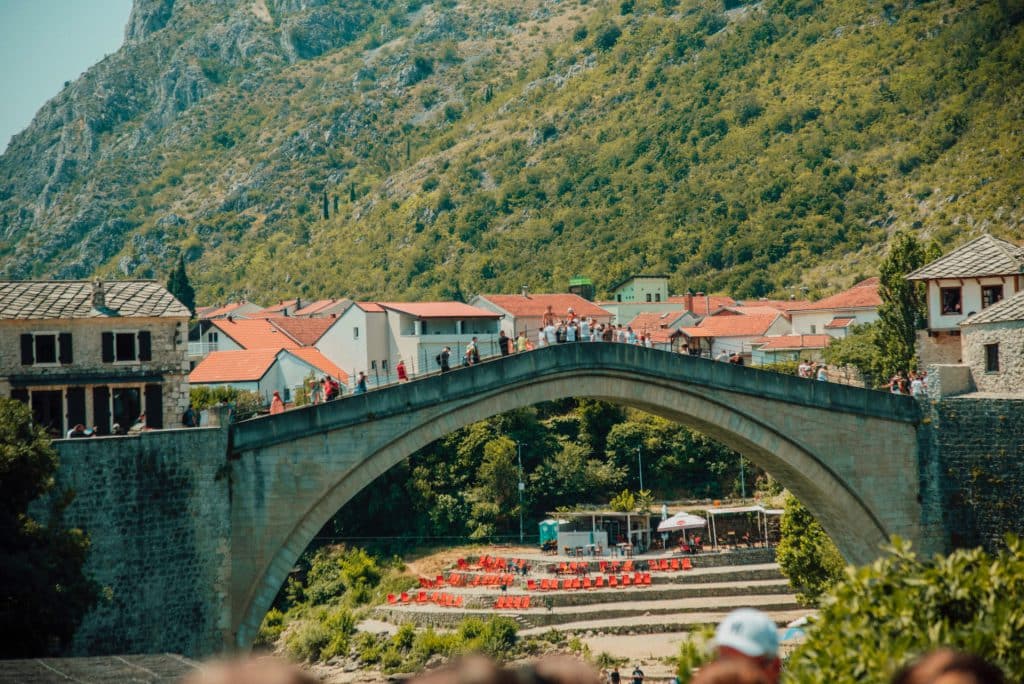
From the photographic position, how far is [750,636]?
7.17 metres

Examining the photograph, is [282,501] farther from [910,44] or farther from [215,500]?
[910,44]

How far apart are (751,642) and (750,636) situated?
0.03 m

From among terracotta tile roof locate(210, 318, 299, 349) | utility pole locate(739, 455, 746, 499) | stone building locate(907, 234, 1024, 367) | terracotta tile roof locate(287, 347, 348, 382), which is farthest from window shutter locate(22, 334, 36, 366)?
utility pole locate(739, 455, 746, 499)

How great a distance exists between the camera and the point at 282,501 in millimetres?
27062

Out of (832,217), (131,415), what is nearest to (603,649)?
(131,415)

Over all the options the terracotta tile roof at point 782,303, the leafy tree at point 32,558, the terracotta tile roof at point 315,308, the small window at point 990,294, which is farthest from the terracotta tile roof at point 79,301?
the terracotta tile roof at point 315,308

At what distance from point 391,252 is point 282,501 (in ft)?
282

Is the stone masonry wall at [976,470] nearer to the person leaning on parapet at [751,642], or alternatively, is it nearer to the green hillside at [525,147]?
the person leaning on parapet at [751,642]

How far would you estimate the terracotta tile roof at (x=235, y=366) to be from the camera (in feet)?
174

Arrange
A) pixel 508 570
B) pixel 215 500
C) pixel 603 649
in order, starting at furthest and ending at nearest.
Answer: pixel 508 570, pixel 603 649, pixel 215 500

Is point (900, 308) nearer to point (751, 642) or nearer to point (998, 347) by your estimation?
point (998, 347)

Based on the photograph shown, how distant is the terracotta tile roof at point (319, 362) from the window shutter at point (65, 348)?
28.4m

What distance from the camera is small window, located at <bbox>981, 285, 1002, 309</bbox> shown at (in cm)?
3647

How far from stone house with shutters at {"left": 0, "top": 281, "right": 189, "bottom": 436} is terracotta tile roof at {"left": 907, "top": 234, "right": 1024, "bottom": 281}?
22.0 meters
